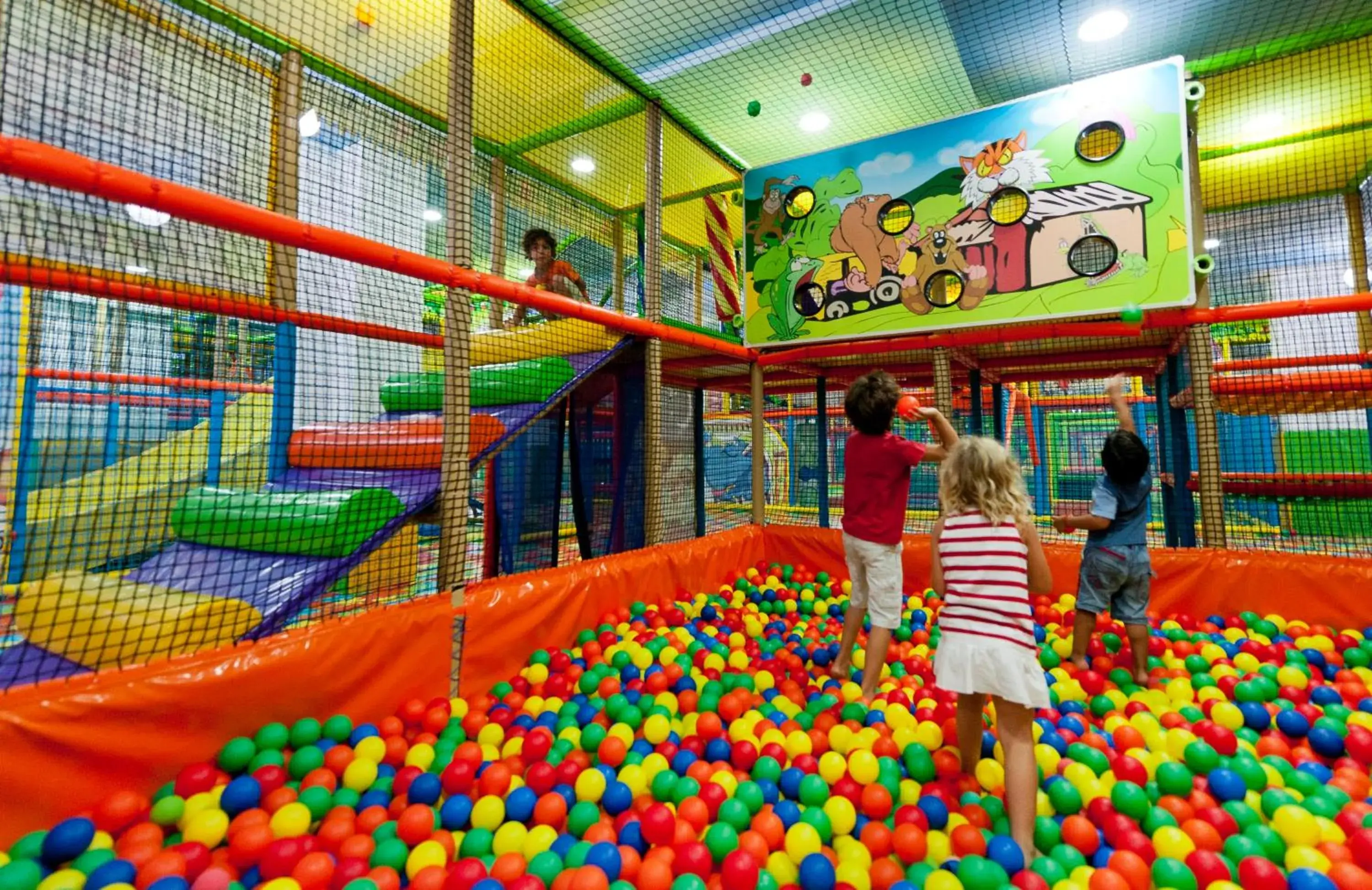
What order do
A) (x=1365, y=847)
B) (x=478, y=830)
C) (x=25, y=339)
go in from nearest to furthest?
1. (x=1365, y=847)
2. (x=478, y=830)
3. (x=25, y=339)

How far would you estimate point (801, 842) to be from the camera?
4.36ft

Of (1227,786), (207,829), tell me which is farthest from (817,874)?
(207,829)

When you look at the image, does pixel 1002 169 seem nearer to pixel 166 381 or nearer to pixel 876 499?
pixel 876 499

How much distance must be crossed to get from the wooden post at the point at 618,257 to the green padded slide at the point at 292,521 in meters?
2.35

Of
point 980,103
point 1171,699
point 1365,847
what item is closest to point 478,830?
point 1365,847

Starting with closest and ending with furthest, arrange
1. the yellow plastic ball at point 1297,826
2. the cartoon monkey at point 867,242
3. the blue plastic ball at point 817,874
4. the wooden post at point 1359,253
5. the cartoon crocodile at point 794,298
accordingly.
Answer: the blue plastic ball at point 817,874 < the yellow plastic ball at point 1297,826 < the cartoon monkey at point 867,242 < the cartoon crocodile at point 794,298 < the wooden post at point 1359,253

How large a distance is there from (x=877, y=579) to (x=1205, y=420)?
1898 mm

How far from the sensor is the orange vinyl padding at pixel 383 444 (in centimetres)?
259

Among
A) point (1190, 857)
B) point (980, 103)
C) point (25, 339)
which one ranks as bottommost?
point (1190, 857)

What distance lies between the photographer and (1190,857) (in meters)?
1.25

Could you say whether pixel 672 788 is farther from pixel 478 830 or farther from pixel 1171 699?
pixel 1171 699

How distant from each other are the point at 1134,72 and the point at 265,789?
424 cm

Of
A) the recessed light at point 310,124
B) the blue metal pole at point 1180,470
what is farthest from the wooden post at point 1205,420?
the recessed light at point 310,124

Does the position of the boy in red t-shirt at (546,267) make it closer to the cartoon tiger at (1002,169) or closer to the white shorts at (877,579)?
the cartoon tiger at (1002,169)
